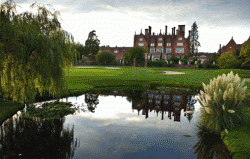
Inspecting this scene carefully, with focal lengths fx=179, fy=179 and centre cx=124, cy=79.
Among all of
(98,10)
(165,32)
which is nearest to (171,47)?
(165,32)

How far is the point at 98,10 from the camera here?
1700cm

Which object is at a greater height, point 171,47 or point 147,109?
point 171,47

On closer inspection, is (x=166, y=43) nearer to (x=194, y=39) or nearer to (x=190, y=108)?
(x=194, y=39)

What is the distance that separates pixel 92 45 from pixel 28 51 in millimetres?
73882

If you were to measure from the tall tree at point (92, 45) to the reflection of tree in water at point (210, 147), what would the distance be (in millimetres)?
75679

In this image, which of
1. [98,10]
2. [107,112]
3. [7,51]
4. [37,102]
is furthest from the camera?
[98,10]

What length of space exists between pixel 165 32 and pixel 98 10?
177 ft

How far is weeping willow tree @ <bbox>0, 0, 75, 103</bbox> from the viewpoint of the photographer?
652 centimetres

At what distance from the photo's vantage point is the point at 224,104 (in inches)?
221

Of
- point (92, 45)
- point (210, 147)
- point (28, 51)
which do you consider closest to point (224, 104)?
point (210, 147)

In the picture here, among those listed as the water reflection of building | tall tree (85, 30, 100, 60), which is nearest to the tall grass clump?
the water reflection of building

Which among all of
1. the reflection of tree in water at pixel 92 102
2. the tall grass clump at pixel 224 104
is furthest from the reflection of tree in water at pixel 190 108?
the reflection of tree in water at pixel 92 102

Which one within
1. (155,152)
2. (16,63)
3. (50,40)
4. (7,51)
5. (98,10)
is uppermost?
(98,10)

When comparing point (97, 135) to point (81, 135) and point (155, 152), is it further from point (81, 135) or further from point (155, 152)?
point (155, 152)
